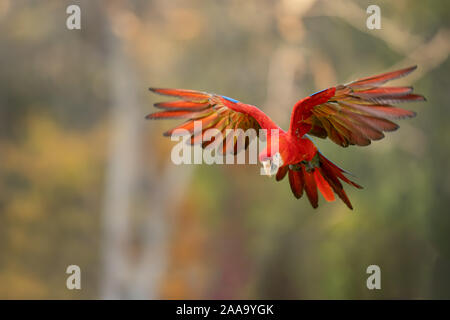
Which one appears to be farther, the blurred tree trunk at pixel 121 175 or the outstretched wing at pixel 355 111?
the blurred tree trunk at pixel 121 175

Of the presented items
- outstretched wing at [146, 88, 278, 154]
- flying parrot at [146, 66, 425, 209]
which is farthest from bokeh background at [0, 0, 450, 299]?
flying parrot at [146, 66, 425, 209]

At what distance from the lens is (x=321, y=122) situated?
1.49m

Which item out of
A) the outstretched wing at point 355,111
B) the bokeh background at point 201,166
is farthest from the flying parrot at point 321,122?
the bokeh background at point 201,166

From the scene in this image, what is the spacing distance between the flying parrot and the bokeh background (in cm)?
306

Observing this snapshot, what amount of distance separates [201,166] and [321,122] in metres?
4.66

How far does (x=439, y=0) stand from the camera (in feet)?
14.8

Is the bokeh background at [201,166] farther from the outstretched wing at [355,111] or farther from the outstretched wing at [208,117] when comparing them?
the outstretched wing at [355,111]

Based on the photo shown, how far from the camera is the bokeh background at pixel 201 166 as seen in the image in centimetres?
462

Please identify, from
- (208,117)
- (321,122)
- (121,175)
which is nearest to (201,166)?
(121,175)

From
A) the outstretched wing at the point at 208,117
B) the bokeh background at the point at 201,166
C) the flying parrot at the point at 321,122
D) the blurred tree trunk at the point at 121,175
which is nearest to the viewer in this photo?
the flying parrot at the point at 321,122

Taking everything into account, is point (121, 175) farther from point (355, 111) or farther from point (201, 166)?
point (355, 111)

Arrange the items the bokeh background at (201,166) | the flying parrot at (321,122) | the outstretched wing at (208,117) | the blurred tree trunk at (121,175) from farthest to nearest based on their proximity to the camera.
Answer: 1. the blurred tree trunk at (121,175)
2. the bokeh background at (201,166)
3. the outstretched wing at (208,117)
4. the flying parrot at (321,122)

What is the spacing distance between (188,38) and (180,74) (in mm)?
355

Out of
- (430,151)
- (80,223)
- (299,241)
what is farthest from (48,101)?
(430,151)
